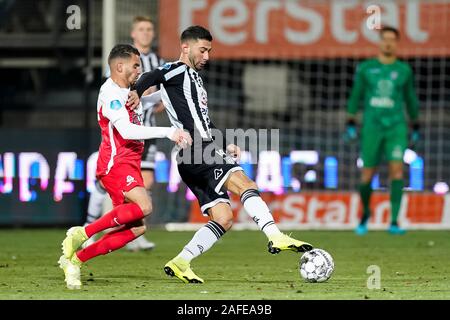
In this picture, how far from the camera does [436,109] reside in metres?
16.7

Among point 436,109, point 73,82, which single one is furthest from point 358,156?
point 73,82

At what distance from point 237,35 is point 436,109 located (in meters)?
3.29

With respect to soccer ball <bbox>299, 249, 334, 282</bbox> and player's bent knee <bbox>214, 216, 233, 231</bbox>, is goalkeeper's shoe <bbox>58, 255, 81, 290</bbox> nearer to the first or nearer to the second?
player's bent knee <bbox>214, 216, 233, 231</bbox>

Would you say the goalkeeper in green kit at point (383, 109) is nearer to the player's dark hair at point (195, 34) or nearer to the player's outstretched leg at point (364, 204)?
the player's outstretched leg at point (364, 204)

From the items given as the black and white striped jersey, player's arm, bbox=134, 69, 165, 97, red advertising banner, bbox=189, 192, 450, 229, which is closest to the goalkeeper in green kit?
red advertising banner, bbox=189, 192, 450, 229

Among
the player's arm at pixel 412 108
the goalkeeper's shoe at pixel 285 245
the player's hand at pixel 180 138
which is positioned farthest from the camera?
the player's arm at pixel 412 108

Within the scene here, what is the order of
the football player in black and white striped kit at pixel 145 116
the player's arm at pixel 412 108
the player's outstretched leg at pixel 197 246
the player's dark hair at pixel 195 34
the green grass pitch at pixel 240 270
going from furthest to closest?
the player's arm at pixel 412 108, the football player in black and white striped kit at pixel 145 116, the player's dark hair at pixel 195 34, the player's outstretched leg at pixel 197 246, the green grass pitch at pixel 240 270

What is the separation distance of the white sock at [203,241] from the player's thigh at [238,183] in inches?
10.4

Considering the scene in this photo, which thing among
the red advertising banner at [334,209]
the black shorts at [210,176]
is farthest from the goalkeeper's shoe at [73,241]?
the red advertising banner at [334,209]

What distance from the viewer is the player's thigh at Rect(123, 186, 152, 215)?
7895 millimetres

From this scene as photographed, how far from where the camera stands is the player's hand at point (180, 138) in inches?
291

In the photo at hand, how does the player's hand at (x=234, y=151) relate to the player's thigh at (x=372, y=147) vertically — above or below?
above
